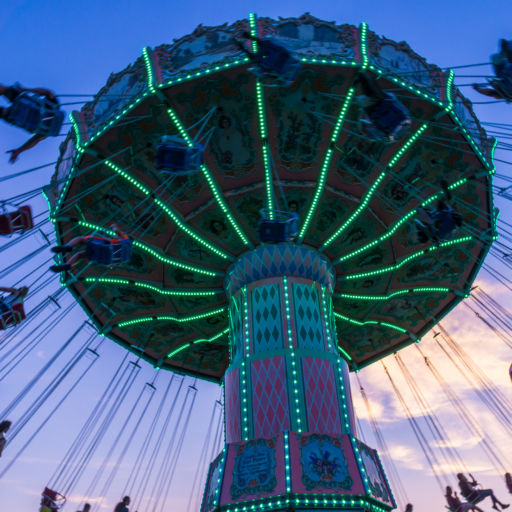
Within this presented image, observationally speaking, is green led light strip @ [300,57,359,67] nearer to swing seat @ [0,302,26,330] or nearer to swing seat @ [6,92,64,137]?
swing seat @ [6,92,64,137]

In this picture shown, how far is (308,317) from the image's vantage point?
11133 millimetres

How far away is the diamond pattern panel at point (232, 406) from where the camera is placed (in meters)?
10.3

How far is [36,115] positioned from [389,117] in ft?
19.1

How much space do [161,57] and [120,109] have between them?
1.34 metres

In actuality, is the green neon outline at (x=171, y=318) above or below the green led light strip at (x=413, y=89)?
above

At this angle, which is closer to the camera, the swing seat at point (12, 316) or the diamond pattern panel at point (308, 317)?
the swing seat at point (12, 316)

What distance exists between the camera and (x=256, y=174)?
36.8ft

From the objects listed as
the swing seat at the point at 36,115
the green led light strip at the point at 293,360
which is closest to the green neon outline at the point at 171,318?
the green led light strip at the point at 293,360

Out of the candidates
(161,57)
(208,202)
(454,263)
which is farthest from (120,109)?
(454,263)

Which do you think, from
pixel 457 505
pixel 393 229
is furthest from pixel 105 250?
pixel 457 505

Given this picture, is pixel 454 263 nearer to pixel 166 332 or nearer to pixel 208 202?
pixel 208 202

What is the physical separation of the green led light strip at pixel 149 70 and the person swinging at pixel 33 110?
5.94 ft

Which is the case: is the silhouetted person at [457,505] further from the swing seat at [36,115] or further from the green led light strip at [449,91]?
the swing seat at [36,115]

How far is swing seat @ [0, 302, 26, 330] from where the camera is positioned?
920 centimetres
